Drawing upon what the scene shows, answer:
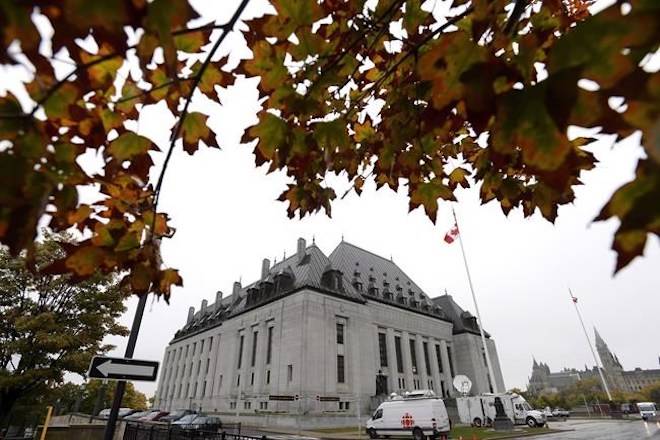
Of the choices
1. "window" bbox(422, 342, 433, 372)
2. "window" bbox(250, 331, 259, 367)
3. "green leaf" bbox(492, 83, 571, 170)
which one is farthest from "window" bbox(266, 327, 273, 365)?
"green leaf" bbox(492, 83, 571, 170)

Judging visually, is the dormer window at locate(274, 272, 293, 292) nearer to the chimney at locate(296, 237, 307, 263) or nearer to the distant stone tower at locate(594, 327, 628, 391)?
the chimney at locate(296, 237, 307, 263)

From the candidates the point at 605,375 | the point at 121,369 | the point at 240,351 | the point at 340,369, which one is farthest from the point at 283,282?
the point at 605,375

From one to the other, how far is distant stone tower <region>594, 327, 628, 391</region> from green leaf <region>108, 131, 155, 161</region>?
135m

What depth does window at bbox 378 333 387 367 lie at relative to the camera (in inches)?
1565

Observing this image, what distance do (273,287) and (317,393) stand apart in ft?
44.3

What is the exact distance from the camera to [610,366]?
4405 inches

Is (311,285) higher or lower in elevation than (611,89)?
higher

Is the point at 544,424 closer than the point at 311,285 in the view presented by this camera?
Yes

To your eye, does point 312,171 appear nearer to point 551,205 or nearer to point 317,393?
point 551,205

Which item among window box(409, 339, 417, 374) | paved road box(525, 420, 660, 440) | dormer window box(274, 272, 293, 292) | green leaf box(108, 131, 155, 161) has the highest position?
dormer window box(274, 272, 293, 292)

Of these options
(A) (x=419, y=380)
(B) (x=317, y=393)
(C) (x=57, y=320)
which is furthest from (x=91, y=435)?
(A) (x=419, y=380)

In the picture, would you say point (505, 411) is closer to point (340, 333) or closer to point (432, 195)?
point (340, 333)

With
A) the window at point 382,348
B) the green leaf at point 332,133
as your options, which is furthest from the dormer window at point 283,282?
the green leaf at point 332,133

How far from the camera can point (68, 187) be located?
138cm
